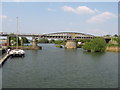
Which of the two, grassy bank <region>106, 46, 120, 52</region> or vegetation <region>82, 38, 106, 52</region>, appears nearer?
vegetation <region>82, 38, 106, 52</region>

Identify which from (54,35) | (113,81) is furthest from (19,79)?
(54,35)

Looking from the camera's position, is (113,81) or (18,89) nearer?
(18,89)

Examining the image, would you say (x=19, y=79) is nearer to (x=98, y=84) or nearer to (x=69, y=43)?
(x=98, y=84)

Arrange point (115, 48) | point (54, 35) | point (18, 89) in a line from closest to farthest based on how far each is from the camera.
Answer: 1. point (18, 89)
2. point (115, 48)
3. point (54, 35)

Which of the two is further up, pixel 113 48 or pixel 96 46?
pixel 96 46

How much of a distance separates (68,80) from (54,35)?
101 meters

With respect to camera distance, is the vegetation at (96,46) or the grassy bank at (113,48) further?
the grassy bank at (113,48)

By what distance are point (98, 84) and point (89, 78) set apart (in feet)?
9.23

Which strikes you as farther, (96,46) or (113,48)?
(113,48)

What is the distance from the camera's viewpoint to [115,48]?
80.6 meters

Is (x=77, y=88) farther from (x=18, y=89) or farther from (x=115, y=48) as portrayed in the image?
(x=115, y=48)

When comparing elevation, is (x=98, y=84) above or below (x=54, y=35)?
below

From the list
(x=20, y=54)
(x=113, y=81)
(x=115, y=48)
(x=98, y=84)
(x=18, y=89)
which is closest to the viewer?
(x=18, y=89)

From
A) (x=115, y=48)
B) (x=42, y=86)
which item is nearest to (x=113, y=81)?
(x=42, y=86)
